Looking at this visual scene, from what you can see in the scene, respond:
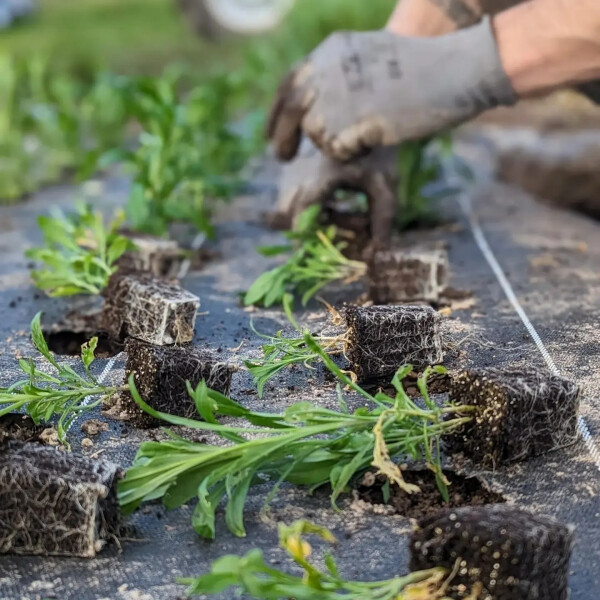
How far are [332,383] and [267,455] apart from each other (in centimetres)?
A: 47

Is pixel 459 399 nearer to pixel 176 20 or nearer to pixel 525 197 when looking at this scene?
pixel 525 197

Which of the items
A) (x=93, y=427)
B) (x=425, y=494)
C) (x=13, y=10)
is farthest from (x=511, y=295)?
(x=13, y=10)

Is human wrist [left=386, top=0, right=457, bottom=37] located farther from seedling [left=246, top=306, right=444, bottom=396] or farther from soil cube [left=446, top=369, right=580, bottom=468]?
soil cube [left=446, top=369, right=580, bottom=468]

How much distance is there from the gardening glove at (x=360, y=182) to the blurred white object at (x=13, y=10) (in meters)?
9.73

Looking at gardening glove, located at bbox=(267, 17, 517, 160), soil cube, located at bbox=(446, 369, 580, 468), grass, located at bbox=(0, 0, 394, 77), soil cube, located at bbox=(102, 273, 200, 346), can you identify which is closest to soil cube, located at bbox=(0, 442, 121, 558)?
soil cube, located at bbox=(446, 369, 580, 468)

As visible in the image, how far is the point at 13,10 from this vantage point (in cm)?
1174

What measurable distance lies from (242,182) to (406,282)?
5.25 ft

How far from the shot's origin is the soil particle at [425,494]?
1348 mm

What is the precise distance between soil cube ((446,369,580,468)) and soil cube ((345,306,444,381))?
251 millimetres

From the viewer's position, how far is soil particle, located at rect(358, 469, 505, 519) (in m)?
1.35

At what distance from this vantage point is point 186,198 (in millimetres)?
3154

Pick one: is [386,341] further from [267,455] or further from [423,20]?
[423,20]

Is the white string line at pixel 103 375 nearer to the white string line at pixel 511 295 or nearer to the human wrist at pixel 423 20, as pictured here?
the white string line at pixel 511 295

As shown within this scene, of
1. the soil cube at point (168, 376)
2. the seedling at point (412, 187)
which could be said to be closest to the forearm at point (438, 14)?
A: the seedling at point (412, 187)
